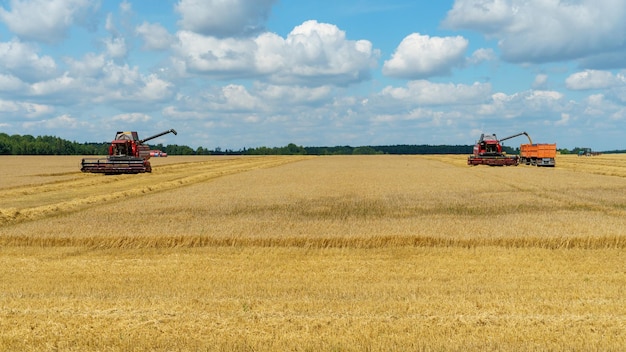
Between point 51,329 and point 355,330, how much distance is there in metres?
3.98

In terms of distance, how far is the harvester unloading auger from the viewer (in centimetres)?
4869

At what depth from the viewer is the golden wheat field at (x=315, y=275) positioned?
25.8ft

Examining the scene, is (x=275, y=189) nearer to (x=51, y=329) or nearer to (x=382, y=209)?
(x=382, y=209)

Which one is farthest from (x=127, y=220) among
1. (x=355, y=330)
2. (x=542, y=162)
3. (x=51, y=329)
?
(x=542, y=162)

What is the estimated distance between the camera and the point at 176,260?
46.6 ft

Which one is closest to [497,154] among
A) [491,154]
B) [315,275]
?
[491,154]

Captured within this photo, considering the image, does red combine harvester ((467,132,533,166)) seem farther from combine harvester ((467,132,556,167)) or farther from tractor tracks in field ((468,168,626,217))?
tractor tracks in field ((468,168,626,217))

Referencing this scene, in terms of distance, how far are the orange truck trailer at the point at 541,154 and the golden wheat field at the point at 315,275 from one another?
127ft

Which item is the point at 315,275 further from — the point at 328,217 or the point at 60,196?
the point at 60,196

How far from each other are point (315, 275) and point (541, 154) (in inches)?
2217

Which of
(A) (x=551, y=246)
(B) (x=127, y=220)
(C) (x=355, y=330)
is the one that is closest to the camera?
(C) (x=355, y=330)

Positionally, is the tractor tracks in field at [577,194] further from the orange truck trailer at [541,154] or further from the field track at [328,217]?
the orange truck trailer at [541,154]

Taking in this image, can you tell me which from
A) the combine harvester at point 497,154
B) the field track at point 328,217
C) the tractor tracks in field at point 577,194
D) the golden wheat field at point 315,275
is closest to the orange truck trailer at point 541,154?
the combine harvester at point 497,154


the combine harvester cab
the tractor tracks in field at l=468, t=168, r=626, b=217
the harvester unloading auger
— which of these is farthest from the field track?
the combine harvester cab
